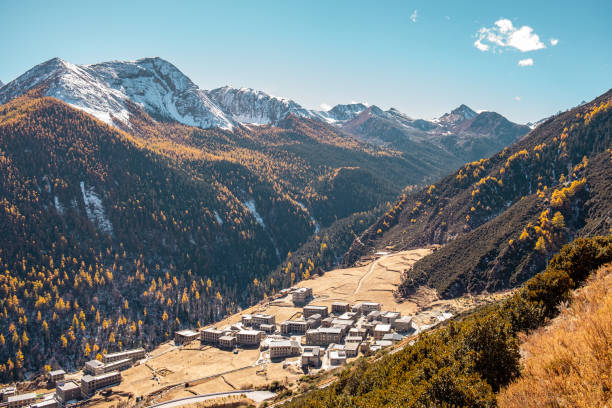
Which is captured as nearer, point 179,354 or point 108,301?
point 179,354

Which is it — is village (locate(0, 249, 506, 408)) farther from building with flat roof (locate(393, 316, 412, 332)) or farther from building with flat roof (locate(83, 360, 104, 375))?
building with flat roof (locate(393, 316, 412, 332))

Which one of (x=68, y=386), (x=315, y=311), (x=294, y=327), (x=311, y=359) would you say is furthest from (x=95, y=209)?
(x=311, y=359)

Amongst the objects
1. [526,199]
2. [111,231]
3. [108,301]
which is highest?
[111,231]

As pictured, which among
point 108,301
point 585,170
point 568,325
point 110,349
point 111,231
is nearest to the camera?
point 568,325

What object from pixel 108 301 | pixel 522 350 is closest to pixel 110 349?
pixel 108 301

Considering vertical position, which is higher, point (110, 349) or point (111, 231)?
point (111, 231)

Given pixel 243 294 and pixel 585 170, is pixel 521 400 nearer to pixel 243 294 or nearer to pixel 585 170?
pixel 585 170

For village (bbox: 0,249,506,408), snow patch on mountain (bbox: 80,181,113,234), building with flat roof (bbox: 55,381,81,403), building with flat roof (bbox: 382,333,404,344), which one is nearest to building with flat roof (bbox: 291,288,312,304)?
village (bbox: 0,249,506,408)
